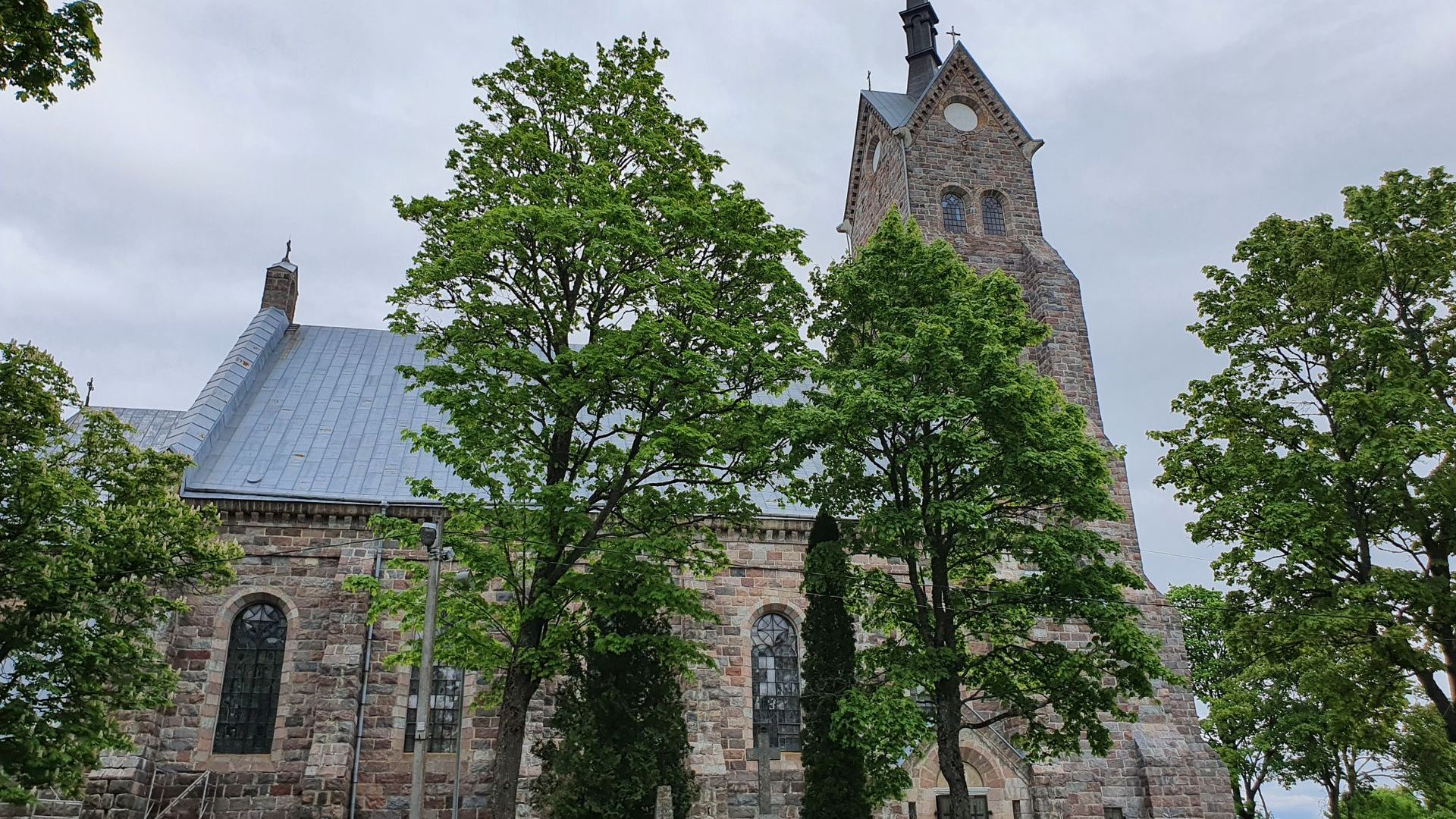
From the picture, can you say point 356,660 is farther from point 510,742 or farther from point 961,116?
point 961,116

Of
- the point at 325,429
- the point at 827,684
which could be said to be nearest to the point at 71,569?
the point at 325,429

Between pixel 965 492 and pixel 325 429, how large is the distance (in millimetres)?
14383

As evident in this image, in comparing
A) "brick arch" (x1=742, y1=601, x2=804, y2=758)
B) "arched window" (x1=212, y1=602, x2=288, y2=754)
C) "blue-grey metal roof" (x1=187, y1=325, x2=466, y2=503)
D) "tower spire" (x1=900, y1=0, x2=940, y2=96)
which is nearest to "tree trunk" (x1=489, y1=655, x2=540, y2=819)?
"arched window" (x1=212, y1=602, x2=288, y2=754)

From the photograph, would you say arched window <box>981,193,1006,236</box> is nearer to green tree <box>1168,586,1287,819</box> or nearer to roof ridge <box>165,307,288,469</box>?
green tree <box>1168,586,1287,819</box>

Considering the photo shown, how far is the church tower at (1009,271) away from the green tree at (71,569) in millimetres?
13633

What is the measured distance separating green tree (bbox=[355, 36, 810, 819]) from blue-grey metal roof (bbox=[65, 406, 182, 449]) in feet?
36.6

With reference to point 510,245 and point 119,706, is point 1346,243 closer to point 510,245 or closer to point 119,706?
point 510,245

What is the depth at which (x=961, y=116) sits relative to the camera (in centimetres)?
2831

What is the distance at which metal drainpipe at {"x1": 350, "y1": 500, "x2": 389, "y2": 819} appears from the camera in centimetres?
1725

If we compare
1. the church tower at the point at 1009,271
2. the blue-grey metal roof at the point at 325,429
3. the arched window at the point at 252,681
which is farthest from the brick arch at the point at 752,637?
the arched window at the point at 252,681

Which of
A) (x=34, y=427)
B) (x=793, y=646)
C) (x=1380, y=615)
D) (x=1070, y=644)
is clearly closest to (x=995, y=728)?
(x=1070, y=644)

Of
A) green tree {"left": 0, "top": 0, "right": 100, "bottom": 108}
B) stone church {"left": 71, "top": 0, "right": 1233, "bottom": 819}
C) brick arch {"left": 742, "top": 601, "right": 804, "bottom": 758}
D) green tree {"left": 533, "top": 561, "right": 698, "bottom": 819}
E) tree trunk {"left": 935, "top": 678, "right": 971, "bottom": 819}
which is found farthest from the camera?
brick arch {"left": 742, "top": 601, "right": 804, "bottom": 758}

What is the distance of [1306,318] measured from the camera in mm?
17219

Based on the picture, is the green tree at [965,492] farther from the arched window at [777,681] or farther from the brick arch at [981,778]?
the brick arch at [981,778]
